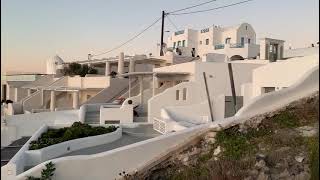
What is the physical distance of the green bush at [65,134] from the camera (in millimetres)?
13431

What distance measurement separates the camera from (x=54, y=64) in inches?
1820

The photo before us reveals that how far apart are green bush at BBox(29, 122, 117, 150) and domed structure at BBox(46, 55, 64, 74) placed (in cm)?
3003

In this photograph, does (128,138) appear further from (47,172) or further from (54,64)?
(54,64)

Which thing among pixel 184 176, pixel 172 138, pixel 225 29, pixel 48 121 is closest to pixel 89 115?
pixel 48 121

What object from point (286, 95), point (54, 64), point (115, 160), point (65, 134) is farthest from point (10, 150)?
point (54, 64)

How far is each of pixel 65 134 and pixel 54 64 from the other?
33.0 meters

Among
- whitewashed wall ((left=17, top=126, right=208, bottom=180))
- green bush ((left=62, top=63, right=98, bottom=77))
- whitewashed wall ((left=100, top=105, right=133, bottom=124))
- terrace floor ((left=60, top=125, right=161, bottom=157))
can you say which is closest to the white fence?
terrace floor ((left=60, top=125, right=161, bottom=157))

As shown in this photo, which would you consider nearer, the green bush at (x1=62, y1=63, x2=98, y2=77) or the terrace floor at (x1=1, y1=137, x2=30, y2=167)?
the terrace floor at (x1=1, y1=137, x2=30, y2=167)

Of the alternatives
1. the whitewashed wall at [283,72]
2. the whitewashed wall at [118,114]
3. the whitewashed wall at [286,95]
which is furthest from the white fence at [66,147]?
the whitewashed wall at [283,72]

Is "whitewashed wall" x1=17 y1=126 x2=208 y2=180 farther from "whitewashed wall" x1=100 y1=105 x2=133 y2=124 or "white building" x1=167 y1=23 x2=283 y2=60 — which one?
"white building" x1=167 y1=23 x2=283 y2=60

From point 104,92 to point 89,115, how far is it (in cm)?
714

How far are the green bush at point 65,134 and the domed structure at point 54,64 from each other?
98.5 feet

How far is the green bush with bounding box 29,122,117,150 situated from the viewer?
1343 cm

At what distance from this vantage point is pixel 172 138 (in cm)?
1245
